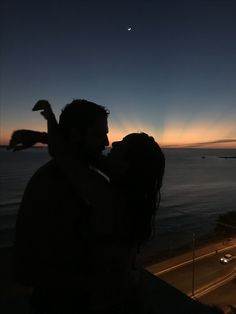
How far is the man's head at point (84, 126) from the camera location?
4.07 feet

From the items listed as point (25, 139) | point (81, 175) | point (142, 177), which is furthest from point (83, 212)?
point (25, 139)

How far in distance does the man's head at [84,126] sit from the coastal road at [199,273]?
793 inches

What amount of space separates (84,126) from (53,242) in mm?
465

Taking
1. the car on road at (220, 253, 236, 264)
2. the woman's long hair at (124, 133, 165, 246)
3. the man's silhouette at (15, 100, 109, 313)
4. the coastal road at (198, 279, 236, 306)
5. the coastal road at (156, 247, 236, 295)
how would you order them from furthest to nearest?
the car on road at (220, 253, 236, 264), the coastal road at (156, 247, 236, 295), the coastal road at (198, 279, 236, 306), the woman's long hair at (124, 133, 165, 246), the man's silhouette at (15, 100, 109, 313)

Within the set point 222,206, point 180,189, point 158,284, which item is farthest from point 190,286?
point 180,189

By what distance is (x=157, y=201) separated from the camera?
4.39 feet

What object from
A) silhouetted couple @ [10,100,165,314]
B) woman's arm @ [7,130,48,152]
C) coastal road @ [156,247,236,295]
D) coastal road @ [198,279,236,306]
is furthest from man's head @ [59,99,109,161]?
coastal road @ [156,247,236,295]

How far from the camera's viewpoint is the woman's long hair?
122 cm

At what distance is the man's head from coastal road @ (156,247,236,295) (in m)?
20.1

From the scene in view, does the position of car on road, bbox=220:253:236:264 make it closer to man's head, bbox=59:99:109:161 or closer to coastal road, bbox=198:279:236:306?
coastal road, bbox=198:279:236:306

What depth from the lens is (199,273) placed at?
23000 millimetres

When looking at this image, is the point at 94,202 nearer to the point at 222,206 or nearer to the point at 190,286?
the point at 190,286

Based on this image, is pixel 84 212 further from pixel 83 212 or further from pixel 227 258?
pixel 227 258

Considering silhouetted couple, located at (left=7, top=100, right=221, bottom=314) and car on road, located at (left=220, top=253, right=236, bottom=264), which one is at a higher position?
silhouetted couple, located at (left=7, top=100, right=221, bottom=314)
